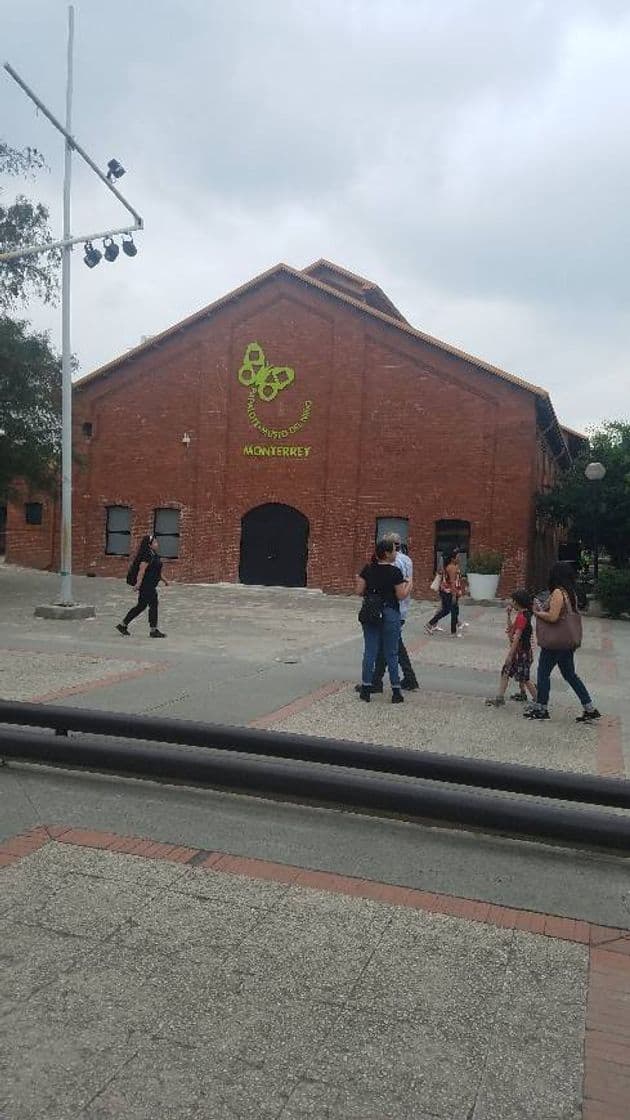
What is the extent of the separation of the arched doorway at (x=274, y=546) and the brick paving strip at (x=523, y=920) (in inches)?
889

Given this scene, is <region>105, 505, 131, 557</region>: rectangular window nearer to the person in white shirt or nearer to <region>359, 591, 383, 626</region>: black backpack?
the person in white shirt

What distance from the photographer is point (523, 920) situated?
12.8 ft

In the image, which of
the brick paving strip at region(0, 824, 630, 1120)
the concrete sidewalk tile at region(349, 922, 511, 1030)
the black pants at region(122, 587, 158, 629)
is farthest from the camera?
the black pants at region(122, 587, 158, 629)

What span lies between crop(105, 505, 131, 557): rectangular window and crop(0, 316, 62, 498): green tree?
8.57 m

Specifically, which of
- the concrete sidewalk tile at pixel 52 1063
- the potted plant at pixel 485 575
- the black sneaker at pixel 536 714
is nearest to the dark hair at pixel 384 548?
the black sneaker at pixel 536 714

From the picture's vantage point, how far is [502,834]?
15.2 feet

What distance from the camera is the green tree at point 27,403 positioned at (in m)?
19.6

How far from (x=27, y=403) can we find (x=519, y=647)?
14.8 meters

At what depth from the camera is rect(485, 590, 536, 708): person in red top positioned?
898cm

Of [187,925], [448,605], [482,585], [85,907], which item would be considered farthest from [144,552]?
[482,585]

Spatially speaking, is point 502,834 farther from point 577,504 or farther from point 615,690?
point 577,504

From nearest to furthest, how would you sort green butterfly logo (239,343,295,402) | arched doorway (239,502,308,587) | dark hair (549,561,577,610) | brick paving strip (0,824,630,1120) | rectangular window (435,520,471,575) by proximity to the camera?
brick paving strip (0,824,630,1120) → dark hair (549,561,577,610) → rectangular window (435,520,471,575) → arched doorway (239,502,308,587) → green butterfly logo (239,343,295,402)

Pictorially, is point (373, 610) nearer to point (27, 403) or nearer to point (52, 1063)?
point (52, 1063)

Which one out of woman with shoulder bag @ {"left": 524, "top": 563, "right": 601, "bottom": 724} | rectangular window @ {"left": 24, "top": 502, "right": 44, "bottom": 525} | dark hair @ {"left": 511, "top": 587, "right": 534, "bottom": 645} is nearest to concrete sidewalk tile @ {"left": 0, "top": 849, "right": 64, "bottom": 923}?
woman with shoulder bag @ {"left": 524, "top": 563, "right": 601, "bottom": 724}
